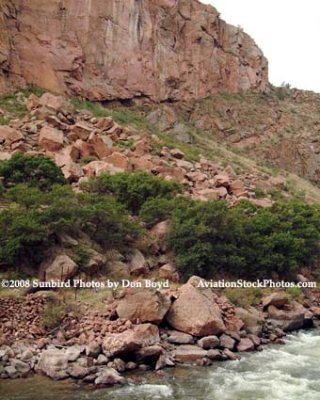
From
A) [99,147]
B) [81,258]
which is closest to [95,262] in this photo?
[81,258]

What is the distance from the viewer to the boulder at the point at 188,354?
15078 mm

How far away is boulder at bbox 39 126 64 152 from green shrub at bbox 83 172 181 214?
21.2ft

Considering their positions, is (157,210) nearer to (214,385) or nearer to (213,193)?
(213,193)

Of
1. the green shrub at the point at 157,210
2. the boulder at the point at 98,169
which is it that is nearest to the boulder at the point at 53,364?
the green shrub at the point at 157,210

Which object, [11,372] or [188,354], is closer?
[11,372]

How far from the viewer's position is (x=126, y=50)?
5178 centimetres

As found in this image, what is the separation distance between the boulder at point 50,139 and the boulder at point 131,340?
784 inches

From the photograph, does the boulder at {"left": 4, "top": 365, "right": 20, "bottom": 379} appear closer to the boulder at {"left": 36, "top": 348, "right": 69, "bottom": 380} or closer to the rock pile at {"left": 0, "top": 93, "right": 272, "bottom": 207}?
the boulder at {"left": 36, "top": 348, "right": 69, "bottom": 380}

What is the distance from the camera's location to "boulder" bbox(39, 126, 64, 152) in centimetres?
3322

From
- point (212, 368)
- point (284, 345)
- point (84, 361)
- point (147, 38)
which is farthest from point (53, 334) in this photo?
point (147, 38)

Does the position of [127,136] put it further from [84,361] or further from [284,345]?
[84,361]

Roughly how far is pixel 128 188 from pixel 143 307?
12004mm

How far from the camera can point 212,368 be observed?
1473 cm

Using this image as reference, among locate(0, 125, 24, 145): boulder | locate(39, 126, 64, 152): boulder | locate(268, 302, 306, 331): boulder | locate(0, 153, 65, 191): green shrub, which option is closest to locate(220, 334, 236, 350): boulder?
locate(268, 302, 306, 331): boulder
